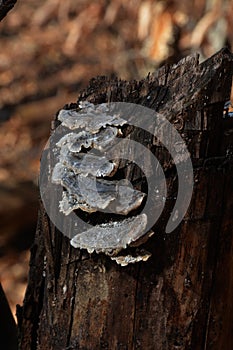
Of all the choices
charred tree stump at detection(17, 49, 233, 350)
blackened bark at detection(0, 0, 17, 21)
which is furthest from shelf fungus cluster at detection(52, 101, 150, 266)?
blackened bark at detection(0, 0, 17, 21)

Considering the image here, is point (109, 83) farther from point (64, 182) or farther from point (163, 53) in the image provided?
point (163, 53)

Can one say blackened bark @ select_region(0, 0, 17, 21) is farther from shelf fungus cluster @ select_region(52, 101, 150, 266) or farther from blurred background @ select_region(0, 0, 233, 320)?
blurred background @ select_region(0, 0, 233, 320)

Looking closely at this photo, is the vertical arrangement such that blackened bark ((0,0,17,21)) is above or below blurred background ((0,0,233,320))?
below

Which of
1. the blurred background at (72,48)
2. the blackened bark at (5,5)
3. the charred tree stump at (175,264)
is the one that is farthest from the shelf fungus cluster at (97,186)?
the blurred background at (72,48)

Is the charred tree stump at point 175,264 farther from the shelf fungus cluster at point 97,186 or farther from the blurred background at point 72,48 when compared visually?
the blurred background at point 72,48

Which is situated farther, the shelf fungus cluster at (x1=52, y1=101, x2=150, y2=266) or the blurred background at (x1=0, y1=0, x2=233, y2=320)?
the blurred background at (x1=0, y1=0, x2=233, y2=320)

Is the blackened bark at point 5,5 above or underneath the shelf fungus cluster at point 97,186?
above

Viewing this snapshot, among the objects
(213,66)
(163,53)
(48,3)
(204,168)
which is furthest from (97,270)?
(48,3)
